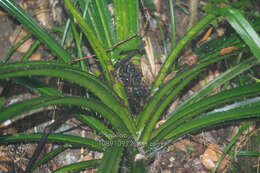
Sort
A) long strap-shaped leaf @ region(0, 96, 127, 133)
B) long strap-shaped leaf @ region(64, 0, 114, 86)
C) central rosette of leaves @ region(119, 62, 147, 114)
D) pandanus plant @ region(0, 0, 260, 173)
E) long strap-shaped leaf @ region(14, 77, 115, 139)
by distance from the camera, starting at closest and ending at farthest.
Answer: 1. long strap-shaped leaf @ region(0, 96, 127, 133)
2. pandanus plant @ region(0, 0, 260, 173)
3. long strap-shaped leaf @ region(64, 0, 114, 86)
4. long strap-shaped leaf @ region(14, 77, 115, 139)
5. central rosette of leaves @ region(119, 62, 147, 114)

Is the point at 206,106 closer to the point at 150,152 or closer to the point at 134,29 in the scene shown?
the point at 150,152

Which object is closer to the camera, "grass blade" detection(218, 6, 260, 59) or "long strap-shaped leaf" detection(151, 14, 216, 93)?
"grass blade" detection(218, 6, 260, 59)

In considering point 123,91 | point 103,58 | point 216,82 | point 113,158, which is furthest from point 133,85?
point 113,158

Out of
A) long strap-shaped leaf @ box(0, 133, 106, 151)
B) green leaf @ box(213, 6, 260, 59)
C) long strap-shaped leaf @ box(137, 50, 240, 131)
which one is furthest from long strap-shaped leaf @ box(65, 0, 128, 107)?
green leaf @ box(213, 6, 260, 59)

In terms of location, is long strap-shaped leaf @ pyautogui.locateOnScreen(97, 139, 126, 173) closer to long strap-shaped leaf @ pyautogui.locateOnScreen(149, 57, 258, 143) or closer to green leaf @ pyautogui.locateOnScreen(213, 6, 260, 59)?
long strap-shaped leaf @ pyautogui.locateOnScreen(149, 57, 258, 143)

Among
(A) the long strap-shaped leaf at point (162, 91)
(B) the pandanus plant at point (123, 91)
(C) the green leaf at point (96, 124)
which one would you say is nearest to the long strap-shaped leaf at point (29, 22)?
(B) the pandanus plant at point (123, 91)

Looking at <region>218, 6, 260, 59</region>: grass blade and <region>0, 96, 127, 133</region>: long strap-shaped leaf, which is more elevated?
<region>218, 6, 260, 59</region>: grass blade

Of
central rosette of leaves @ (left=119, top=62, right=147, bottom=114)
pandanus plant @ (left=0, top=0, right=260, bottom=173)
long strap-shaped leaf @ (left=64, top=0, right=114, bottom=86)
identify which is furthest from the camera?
central rosette of leaves @ (left=119, top=62, right=147, bottom=114)

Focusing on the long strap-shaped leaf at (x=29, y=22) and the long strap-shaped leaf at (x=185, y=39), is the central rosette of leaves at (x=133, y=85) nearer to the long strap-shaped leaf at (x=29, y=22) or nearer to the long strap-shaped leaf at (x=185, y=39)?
the long strap-shaped leaf at (x=185, y=39)
